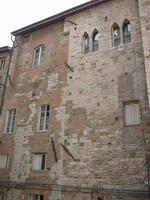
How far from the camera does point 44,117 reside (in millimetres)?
12070

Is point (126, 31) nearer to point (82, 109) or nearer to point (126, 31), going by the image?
point (126, 31)

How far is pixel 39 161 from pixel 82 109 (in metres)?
3.66

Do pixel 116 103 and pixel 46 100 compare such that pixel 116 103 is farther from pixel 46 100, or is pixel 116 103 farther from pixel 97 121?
pixel 46 100

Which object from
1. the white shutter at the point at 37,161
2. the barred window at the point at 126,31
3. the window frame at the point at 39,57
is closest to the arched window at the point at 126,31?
the barred window at the point at 126,31

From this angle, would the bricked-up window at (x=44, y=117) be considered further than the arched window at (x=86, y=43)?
No

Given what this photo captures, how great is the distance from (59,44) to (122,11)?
13.8 feet

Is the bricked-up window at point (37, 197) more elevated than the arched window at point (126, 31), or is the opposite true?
the arched window at point (126, 31)

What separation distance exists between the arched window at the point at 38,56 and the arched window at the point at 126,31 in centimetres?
554

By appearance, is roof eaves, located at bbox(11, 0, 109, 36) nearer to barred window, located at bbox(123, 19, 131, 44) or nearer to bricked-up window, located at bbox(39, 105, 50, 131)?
barred window, located at bbox(123, 19, 131, 44)

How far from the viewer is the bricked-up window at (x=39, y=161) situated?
1110 centimetres

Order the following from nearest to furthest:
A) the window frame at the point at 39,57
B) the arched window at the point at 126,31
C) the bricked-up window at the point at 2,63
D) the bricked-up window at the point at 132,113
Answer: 1. the bricked-up window at the point at 132,113
2. the arched window at the point at 126,31
3. the window frame at the point at 39,57
4. the bricked-up window at the point at 2,63

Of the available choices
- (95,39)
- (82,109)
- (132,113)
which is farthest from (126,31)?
(82,109)

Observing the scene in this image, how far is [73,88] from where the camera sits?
1152cm

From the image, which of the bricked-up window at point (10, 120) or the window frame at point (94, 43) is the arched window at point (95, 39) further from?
the bricked-up window at point (10, 120)
